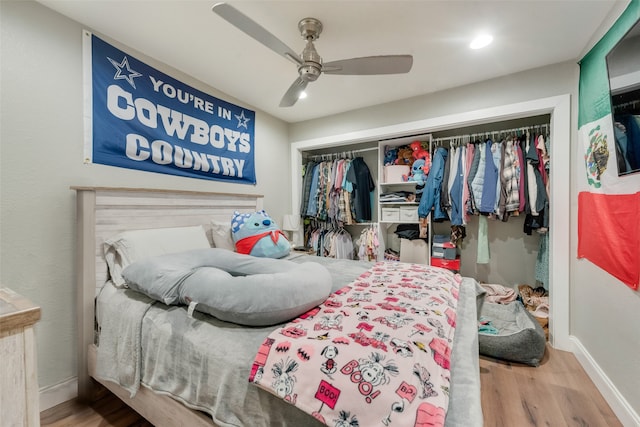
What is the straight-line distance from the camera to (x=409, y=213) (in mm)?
2982

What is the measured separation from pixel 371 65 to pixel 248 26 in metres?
0.73

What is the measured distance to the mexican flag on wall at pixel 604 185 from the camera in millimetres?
1324

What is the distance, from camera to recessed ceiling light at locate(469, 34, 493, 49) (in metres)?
1.74

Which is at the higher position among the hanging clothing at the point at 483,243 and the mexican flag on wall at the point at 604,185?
the mexican flag on wall at the point at 604,185

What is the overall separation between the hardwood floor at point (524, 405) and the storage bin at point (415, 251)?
1252mm

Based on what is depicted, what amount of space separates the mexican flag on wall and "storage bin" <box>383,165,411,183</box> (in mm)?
1481

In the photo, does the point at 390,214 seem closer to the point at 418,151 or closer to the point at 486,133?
the point at 418,151

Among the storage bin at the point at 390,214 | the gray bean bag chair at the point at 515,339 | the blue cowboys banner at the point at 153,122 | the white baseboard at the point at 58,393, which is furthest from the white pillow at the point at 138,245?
→ the gray bean bag chair at the point at 515,339

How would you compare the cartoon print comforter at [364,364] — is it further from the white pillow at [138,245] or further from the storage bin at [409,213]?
the storage bin at [409,213]

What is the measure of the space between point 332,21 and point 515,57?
1.51 m

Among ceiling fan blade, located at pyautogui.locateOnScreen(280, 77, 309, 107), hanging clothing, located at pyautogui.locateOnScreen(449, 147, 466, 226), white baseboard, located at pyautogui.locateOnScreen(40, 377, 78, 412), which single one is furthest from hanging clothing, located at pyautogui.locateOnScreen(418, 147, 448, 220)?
white baseboard, located at pyautogui.locateOnScreen(40, 377, 78, 412)

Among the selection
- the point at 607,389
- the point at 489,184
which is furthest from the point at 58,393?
→ the point at 489,184

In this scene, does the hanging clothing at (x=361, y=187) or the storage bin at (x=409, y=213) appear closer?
the storage bin at (x=409, y=213)

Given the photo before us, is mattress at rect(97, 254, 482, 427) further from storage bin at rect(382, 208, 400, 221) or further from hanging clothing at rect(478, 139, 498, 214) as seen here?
storage bin at rect(382, 208, 400, 221)
